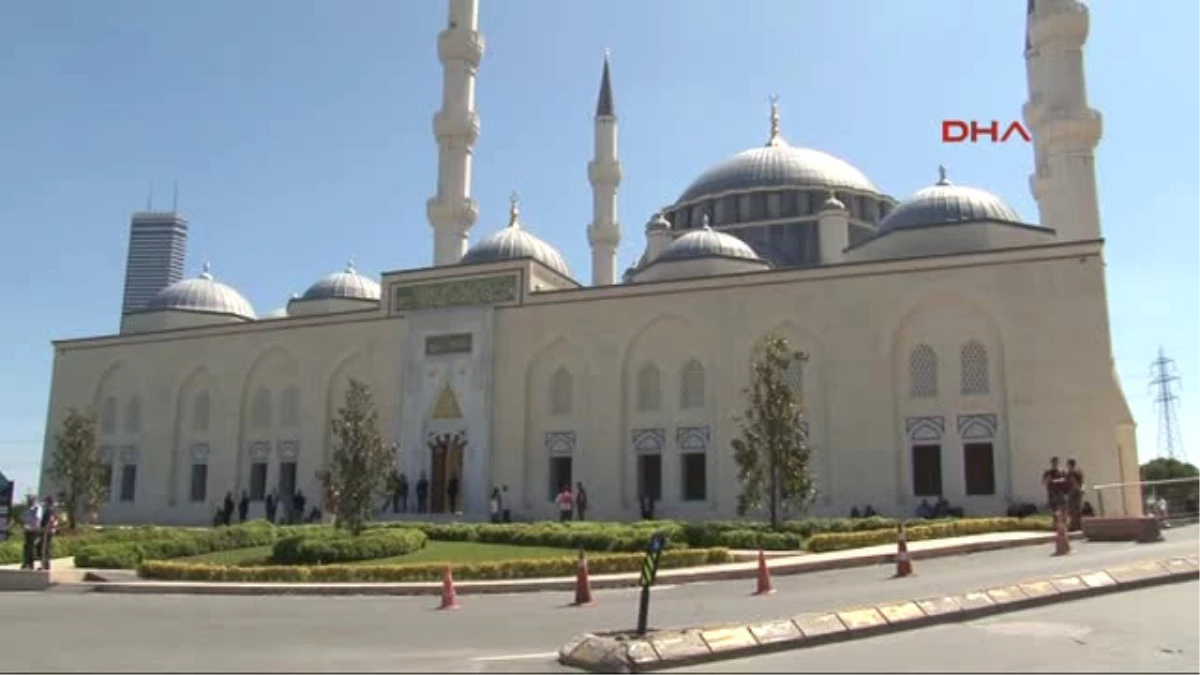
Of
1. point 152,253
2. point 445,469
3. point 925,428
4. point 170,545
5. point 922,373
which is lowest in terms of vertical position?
point 170,545

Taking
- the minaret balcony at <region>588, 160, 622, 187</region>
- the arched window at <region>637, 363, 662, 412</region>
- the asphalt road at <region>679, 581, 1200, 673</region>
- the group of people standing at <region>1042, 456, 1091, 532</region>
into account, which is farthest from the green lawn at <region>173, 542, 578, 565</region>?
the minaret balcony at <region>588, 160, 622, 187</region>

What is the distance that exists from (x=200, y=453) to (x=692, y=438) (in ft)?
54.7

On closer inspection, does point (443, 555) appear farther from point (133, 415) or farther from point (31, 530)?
point (133, 415)

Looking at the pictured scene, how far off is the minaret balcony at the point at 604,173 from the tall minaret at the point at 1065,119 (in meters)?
14.5

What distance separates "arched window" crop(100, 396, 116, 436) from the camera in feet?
116

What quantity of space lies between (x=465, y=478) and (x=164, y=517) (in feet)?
36.3

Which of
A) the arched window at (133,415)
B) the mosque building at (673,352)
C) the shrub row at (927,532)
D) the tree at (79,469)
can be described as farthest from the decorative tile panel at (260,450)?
the shrub row at (927,532)

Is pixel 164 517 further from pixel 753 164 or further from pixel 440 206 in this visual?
pixel 753 164

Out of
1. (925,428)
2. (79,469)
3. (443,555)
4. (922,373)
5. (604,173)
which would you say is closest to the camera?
(443,555)

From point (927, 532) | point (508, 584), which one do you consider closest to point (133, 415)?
point (508, 584)

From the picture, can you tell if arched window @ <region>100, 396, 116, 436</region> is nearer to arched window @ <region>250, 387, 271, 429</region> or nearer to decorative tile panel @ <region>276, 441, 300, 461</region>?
arched window @ <region>250, 387, 271, 429</region>

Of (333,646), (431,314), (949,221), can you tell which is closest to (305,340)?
(431,314)

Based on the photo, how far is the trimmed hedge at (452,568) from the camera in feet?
45.7

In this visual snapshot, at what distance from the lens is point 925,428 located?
24.7 m
